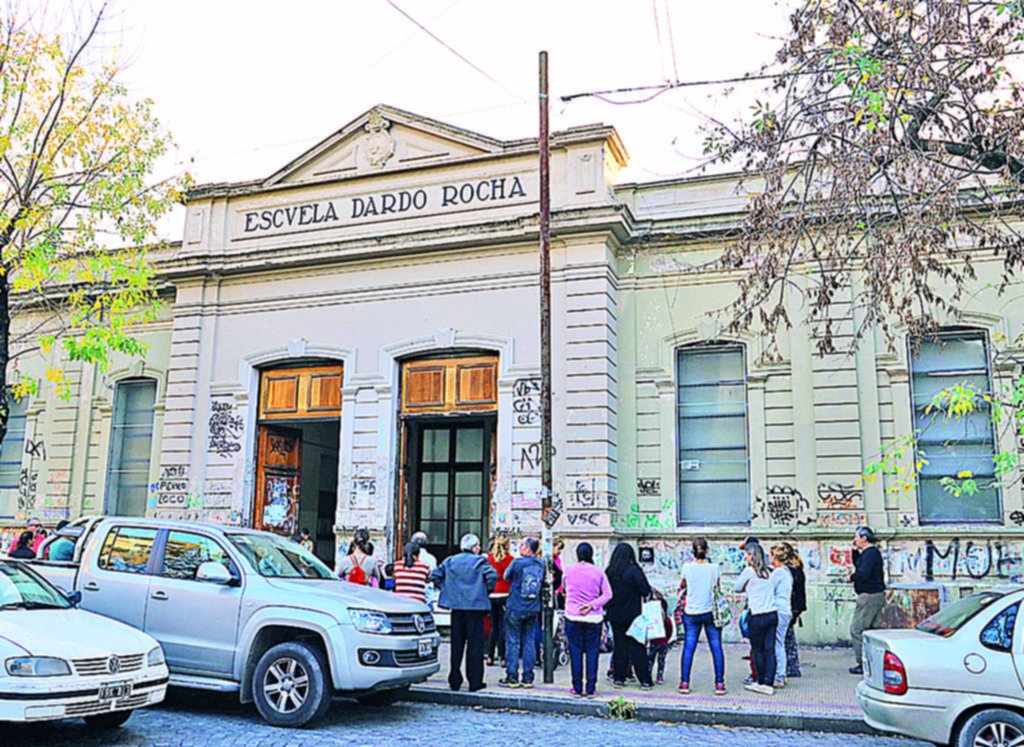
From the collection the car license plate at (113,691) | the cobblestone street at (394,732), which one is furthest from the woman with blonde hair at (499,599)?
the car license plate at (113,691)

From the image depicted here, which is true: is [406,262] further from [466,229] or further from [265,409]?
[265,409]

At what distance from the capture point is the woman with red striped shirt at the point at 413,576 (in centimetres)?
1214

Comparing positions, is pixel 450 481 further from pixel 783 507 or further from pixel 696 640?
pixel 696 640

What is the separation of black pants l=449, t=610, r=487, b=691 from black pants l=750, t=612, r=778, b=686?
3.07 meters

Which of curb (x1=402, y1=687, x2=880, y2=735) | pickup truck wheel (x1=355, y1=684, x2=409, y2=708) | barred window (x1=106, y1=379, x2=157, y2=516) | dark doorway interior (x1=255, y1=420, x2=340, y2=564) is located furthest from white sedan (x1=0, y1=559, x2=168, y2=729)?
barred window (x1=106, y1=379, x2=157, y2=516)

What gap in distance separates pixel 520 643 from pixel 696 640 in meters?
2.00

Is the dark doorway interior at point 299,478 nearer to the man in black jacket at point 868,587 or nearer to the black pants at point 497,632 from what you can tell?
Answer: the black pants at point 497,632

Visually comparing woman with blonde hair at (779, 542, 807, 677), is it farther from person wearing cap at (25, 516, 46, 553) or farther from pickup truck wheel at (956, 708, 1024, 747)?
person wearing cap at (25, 516, 46, 553)

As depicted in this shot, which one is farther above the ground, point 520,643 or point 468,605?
point 468,605

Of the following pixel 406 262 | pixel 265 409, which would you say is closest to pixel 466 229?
pixel 406 262

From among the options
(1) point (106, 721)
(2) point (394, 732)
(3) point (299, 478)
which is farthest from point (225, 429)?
(2) point (394, 732)

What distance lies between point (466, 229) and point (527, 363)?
103 inches

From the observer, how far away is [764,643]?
10711 mm

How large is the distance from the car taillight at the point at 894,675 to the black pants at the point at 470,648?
4.48m
